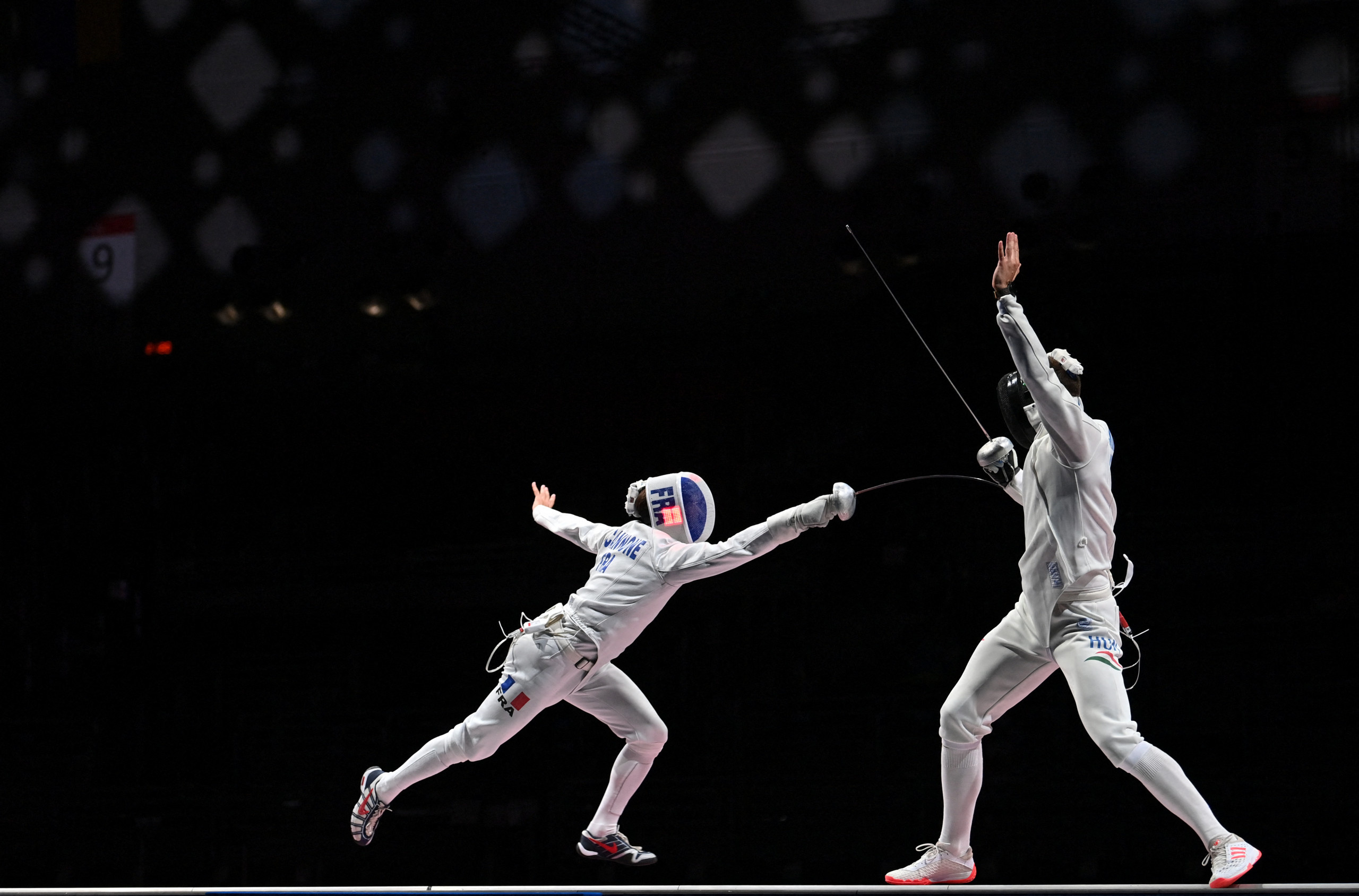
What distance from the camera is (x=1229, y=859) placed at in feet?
10.2

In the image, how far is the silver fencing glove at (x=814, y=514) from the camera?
359 cm

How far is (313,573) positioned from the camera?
21.6 feet

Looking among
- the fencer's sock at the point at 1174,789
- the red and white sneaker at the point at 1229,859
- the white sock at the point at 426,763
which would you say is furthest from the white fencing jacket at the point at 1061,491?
the white sock at the point at 426,763

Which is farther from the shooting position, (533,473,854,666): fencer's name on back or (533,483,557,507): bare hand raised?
(533,483,557,507): bare hand raised

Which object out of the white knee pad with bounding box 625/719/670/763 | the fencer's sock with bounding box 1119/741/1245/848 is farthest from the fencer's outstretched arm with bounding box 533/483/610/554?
the fencer's sock with bounding box 1119/741/1245/848

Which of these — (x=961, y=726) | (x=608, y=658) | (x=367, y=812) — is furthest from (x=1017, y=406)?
(x=367, y=812)

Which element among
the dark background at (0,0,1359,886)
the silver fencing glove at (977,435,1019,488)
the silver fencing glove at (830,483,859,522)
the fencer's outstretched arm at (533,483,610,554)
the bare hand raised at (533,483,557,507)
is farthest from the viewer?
the dark background at (0,0,1359,886)

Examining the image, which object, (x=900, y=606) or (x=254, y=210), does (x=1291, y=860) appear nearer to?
(x=900, y=606)

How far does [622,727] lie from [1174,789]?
1.76 m

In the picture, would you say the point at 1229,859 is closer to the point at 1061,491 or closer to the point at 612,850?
the point at 1061,491

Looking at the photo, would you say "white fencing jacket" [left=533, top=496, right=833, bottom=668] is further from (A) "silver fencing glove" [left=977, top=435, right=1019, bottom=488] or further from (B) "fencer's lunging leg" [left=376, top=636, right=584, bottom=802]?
(A) "silver fencing glove" [left=977, top=435, right=1019, bottom=488]

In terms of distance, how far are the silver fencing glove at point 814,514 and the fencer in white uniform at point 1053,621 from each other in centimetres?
47

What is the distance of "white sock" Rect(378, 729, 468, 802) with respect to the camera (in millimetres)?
3926

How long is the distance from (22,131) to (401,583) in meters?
3.81
